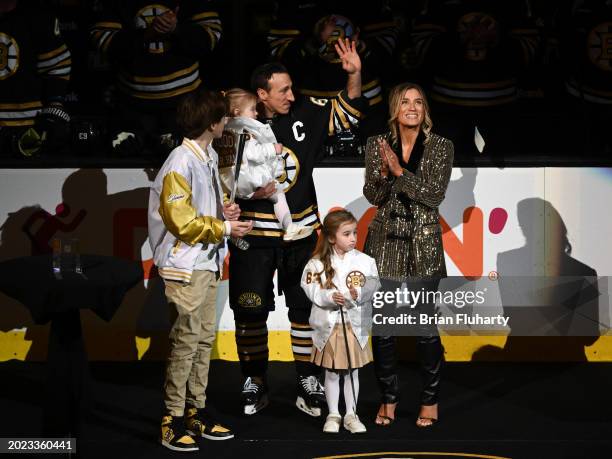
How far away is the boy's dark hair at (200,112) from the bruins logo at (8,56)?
2740 mm

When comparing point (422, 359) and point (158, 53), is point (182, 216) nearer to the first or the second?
point (422, 359)

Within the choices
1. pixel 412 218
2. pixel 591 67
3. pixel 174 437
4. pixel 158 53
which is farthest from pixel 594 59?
pixel 174 437

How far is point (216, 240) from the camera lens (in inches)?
232

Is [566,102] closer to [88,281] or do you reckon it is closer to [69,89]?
[69,89]

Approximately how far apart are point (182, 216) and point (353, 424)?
4.39ft

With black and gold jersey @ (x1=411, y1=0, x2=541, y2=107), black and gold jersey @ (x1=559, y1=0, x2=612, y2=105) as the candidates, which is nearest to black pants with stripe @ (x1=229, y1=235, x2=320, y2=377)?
black and gold jersey @ (x1=411, y1=0, x2=541, y2=107)

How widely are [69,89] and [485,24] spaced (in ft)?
9.67

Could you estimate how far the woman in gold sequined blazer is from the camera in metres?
6.41

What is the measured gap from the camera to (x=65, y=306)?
5.43 meters

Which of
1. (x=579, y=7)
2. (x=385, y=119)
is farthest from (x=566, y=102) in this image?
(x=385, y=119)

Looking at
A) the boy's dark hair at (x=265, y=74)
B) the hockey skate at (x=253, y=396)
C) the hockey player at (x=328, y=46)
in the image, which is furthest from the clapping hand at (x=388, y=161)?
the hockey player at (x=328, y=46)

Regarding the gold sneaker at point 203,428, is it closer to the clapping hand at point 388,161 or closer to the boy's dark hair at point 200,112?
the boy's dark hair at point 200,112

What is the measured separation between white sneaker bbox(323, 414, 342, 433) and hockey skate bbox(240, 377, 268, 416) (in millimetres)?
502

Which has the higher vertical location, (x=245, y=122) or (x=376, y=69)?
(x=376, y=69)
